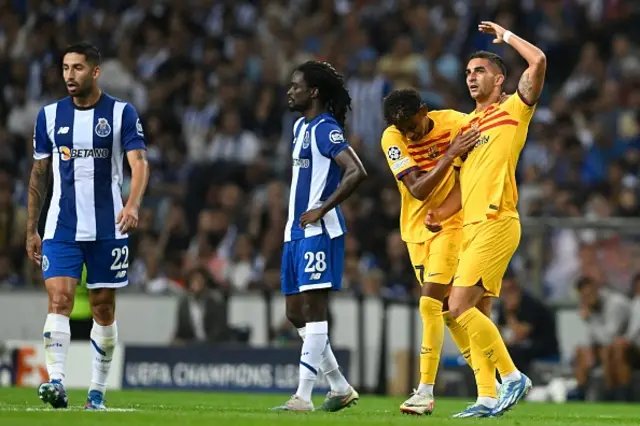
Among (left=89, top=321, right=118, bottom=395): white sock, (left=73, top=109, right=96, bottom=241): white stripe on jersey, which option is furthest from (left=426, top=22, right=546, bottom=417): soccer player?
(left=73, top=109, right=96, bottom=241): white stripe on jersey

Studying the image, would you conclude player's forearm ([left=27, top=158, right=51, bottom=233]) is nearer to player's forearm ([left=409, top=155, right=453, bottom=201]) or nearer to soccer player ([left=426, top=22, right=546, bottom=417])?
player's forearm ([left=409, top=155, right=453, bottom=201])

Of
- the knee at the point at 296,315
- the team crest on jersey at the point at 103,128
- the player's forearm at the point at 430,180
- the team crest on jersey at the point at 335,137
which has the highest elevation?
the team crest on jersey at the point at 103,128

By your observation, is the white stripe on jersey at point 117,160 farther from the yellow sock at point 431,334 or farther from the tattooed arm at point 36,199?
the yellow sock at point 431,334

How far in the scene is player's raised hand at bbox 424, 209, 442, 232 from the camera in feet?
37.0

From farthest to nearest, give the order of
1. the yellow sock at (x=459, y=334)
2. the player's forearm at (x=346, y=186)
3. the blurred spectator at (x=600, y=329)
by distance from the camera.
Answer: the blurred spectator at (x=600, y=329), the yellow sock at (x=459, y=334), the player's forearm at (x=346, y=186)

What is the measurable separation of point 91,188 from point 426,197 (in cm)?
252

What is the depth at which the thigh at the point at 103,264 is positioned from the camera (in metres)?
11.0

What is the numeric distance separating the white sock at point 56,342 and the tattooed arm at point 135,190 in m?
0.81

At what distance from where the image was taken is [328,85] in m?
11.5

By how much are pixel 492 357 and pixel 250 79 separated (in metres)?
Result: 14.1

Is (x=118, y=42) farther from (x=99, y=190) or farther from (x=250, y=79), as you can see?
(x=99, y=190)

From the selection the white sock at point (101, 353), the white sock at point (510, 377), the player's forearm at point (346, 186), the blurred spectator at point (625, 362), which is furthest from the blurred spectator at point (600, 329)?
the white sock at point (101, 353)

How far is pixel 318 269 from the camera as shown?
11062 mm

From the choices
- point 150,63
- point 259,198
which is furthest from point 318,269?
point 150,63
